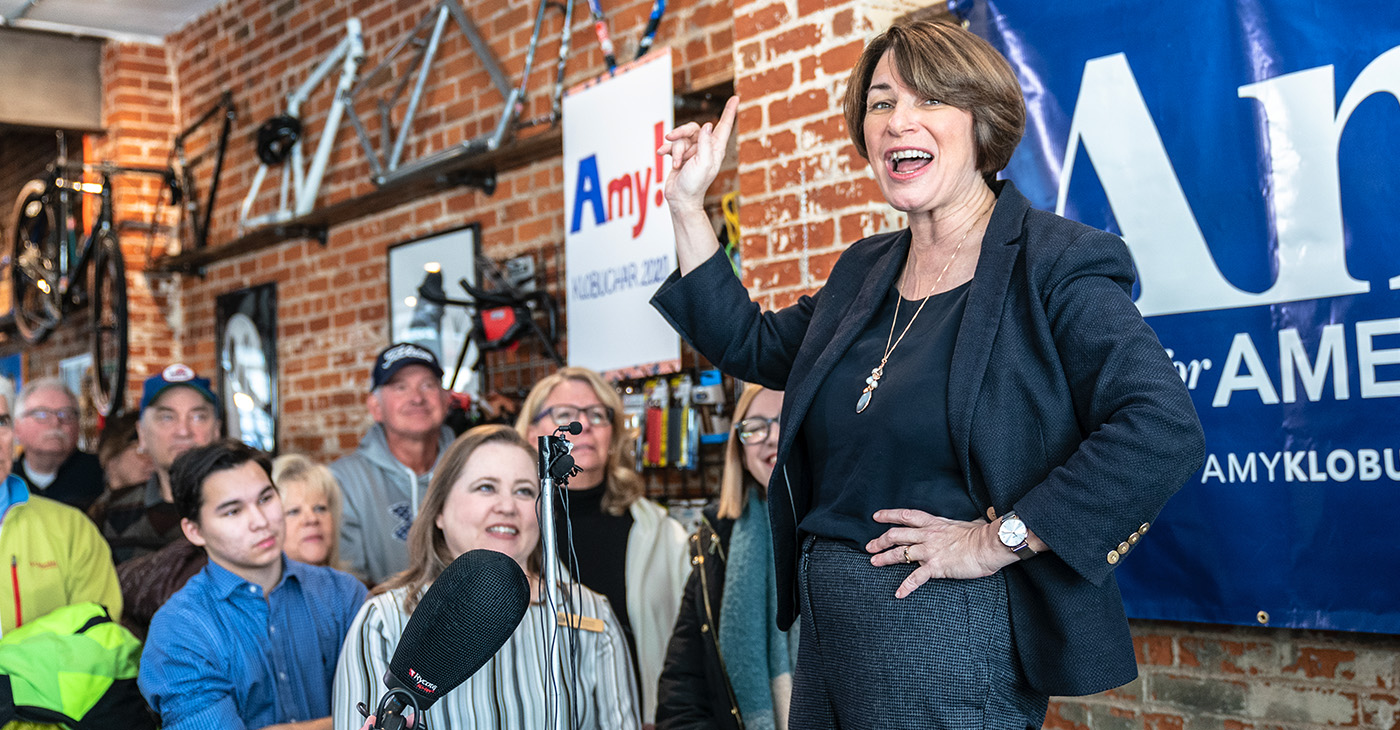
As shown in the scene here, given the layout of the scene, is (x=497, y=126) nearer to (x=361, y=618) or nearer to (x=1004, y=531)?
(x=361, y=618)

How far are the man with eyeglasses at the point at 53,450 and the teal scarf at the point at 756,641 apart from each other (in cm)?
341

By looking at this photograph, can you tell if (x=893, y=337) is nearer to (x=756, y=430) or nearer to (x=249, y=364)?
(x=756, y=430)

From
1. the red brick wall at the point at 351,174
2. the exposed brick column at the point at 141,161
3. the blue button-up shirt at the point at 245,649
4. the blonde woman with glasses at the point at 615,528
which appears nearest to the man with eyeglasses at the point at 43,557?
the blue button-up shirt at the point at 245,649

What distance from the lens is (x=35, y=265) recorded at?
786 centimetres

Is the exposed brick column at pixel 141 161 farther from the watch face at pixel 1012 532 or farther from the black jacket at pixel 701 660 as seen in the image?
the watch face at pixel 1012 532

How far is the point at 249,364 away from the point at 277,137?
117cm

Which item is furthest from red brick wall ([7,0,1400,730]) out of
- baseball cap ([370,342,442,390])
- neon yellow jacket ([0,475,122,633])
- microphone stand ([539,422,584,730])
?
neon yellow jacket ([0,475,122,633])

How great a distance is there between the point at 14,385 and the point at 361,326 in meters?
4.90

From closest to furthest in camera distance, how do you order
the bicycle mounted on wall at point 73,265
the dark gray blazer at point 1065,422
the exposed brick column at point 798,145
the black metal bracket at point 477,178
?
the dark gray blazer at point 1065,422
the exposed brick column at point 798,145
the black metal bracket at point 477,178
the bicycle mounted on wall at point 73,265

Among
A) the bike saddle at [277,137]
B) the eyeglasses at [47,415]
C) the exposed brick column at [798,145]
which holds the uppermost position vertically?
the bike saddle at [277,137]

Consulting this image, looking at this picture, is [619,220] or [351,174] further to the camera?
[351,174]

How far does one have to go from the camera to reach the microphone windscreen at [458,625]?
A: 1.50 meters

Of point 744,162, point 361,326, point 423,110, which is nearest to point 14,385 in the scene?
point 361,326

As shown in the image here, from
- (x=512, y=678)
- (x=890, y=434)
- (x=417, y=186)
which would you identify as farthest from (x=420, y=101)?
(x=890, y=434)
